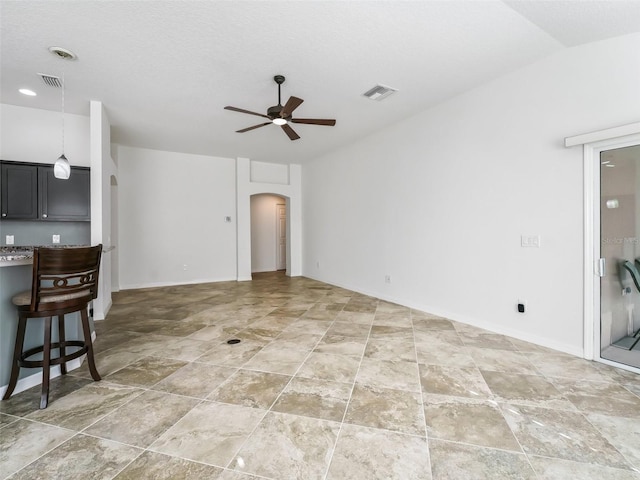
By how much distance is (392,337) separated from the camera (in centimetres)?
339

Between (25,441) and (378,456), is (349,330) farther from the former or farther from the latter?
(25,441)

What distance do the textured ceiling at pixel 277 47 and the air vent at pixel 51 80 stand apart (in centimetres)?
8

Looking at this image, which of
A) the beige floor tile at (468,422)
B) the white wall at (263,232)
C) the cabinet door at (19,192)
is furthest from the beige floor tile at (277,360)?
the white wall at (263,232)

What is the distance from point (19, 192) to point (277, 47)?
410 cm

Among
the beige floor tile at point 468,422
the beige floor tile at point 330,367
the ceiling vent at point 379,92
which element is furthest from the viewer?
the ceiling vent at point 379,92

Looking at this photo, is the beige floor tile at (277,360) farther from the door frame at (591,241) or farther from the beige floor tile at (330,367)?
the door frame at (591,241)

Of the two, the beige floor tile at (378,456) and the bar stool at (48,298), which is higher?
the bar stool at (48,298)

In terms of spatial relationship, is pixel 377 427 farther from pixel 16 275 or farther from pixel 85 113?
pixel 85 113

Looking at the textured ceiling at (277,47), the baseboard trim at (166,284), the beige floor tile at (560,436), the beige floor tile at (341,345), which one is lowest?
the beige floor tile at (560,436)

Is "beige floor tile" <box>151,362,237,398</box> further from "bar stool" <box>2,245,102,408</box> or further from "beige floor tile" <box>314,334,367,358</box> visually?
"beige floor tile" <box>314,334,367,358</box>

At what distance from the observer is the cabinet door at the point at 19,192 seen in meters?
3.88

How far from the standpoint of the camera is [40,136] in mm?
4316

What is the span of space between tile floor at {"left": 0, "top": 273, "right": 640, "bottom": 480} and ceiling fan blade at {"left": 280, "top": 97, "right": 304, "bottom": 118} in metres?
2.63

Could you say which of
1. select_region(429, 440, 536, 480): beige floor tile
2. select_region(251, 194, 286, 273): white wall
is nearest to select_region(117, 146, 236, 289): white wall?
select_region(251, 194, 286, 273): white wall
